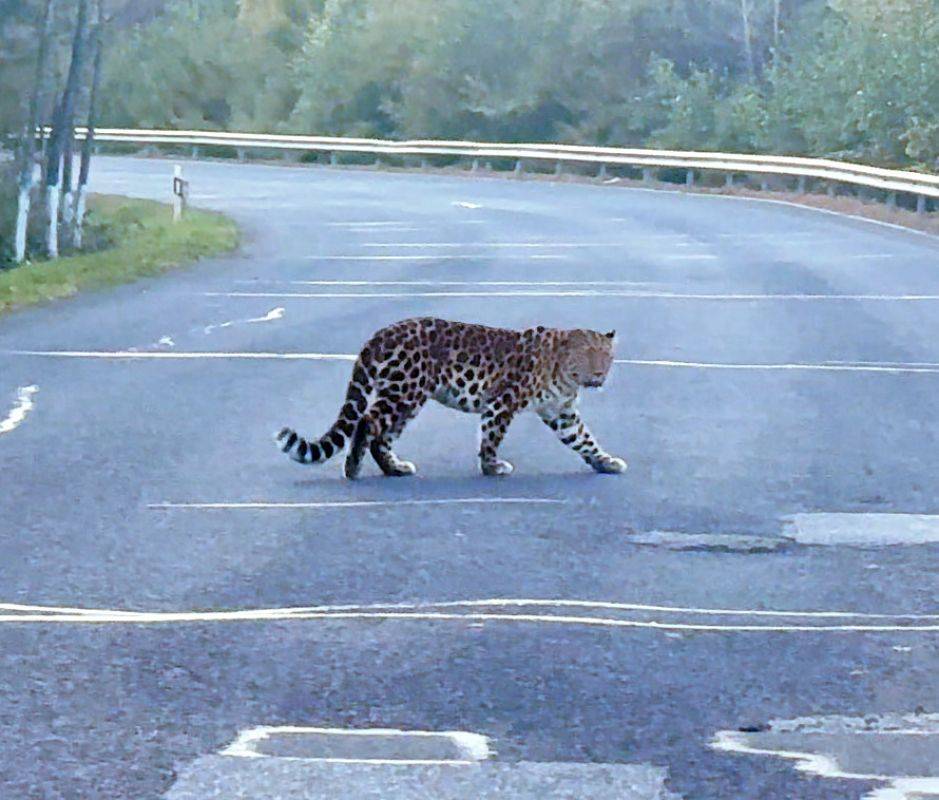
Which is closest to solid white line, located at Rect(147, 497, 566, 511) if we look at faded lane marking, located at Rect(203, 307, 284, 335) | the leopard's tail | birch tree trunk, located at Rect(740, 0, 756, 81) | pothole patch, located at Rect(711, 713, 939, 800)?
the leopard's tail

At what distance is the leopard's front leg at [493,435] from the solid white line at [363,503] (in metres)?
0.75

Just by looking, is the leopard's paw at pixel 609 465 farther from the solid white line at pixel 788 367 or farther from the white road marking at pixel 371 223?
the white road marking at pixel 371 223

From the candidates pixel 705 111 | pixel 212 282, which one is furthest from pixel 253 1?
pixel 212 282

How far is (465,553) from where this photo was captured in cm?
1006

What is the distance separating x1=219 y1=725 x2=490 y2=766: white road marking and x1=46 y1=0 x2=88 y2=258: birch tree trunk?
2529cm

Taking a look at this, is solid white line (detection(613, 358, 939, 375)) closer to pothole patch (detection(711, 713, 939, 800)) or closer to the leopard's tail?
the leopard's tail

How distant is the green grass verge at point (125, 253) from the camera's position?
82.4ft

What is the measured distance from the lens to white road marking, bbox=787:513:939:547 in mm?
10594

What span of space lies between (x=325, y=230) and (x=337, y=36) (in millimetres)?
35686

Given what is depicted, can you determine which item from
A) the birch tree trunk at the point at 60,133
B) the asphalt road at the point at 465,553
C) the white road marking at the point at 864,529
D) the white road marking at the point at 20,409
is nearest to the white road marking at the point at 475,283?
the asphalt road at the point at 465,553

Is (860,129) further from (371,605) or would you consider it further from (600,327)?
(371,605)

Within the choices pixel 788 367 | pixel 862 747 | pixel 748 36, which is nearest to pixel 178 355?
pixel 788 367

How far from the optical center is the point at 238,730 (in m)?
6.89

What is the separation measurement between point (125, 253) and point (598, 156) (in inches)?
908
